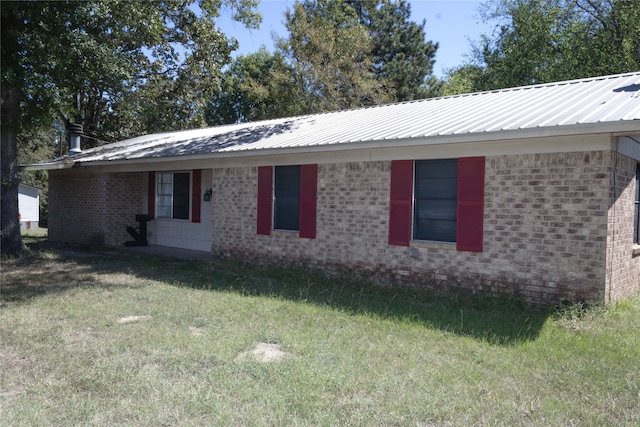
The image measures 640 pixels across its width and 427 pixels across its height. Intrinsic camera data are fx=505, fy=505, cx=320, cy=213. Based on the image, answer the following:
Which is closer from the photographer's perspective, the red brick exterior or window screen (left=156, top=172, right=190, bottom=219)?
the red brick exterior

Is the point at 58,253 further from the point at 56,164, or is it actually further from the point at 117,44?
the point at 117,44

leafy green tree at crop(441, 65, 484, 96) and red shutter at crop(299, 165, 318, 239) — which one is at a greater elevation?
leafy green tree at crop(441, 65, 484, 96)

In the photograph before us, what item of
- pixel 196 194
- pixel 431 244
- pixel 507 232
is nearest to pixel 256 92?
pixel 196 194

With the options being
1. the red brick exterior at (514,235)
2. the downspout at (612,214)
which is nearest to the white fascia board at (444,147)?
the red brick exterior at (514,235)

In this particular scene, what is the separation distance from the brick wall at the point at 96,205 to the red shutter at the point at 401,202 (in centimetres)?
1001

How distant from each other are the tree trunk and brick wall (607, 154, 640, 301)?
493 inches

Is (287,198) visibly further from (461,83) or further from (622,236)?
(461,83)

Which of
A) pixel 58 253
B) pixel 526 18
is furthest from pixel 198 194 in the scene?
pixel 526 18

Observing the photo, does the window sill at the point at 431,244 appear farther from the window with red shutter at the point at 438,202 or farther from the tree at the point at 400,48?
the tree at the point at 400,48

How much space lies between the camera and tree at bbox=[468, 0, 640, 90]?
68.1 ft

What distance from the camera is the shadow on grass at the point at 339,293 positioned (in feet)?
20.5

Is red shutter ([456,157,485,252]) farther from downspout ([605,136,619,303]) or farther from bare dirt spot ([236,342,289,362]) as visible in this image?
bare dirt spot ([236,342,289,362])

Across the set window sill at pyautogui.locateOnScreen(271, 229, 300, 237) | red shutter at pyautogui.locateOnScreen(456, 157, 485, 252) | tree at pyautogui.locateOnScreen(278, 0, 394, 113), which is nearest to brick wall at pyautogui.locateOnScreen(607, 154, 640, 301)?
red shutter at pyautogui.locateOnScreen(456, 157, 485, 252)

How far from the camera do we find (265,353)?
16.7 ft
